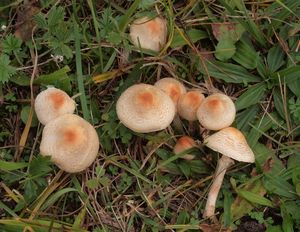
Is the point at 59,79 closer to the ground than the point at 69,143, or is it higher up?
higher up

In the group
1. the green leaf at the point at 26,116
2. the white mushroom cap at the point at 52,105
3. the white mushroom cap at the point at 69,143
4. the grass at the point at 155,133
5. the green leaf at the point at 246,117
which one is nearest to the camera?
the white mushroom cap at the point at 69,143

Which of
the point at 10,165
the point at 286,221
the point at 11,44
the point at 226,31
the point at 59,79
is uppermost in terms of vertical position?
the point at 11,44

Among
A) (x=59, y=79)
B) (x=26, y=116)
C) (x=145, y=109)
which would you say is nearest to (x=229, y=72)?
(x=145, y=109)

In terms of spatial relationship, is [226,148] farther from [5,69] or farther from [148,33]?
[5,69]

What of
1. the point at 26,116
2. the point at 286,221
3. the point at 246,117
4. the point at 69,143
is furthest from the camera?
the point at 246,117

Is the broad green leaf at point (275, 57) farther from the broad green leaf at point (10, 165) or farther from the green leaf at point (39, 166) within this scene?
the broad green leaf at point (10, 165)

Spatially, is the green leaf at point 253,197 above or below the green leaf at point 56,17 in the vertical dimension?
below

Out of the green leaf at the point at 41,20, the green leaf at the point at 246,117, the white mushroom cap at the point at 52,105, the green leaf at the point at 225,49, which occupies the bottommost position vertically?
the green leaf at the point at 246,117

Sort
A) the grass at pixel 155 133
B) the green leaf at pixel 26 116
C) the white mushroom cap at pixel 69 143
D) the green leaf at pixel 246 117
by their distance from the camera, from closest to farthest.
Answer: the white mushroom cap at pixel 69 143 → the grass at pixel 155 133 → the green leaf at pixel 26 116 → the green leaf at pixel 246 117

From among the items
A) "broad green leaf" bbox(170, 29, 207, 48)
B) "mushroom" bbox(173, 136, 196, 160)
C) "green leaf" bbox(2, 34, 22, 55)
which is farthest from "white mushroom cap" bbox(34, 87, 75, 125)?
"broad green leaf" bbox(170, 29, 207, 48)

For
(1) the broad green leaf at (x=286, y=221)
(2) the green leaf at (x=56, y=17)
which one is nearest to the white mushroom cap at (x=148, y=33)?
(2) the green leaf at (x=56, y=17)
